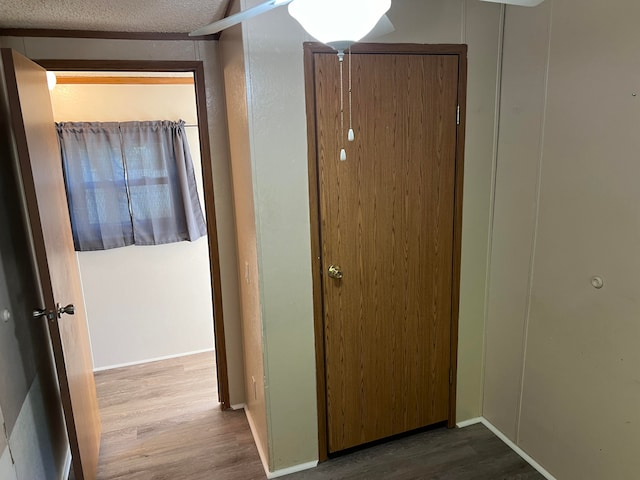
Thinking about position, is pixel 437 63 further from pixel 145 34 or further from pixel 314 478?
pixel 314 478

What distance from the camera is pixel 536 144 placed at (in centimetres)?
201

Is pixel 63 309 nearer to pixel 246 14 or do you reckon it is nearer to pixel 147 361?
pixel 246 14

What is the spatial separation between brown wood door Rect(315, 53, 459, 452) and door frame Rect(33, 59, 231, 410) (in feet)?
2.73

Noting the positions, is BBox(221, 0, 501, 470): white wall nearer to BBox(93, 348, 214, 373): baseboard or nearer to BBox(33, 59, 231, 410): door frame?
BBox(33, 59, 231, 410): door frame

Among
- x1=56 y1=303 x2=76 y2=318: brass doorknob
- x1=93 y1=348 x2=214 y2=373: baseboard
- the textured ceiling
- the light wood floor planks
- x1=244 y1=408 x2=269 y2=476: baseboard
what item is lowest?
the light wood floor planks

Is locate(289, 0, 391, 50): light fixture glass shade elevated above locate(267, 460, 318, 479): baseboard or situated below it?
above

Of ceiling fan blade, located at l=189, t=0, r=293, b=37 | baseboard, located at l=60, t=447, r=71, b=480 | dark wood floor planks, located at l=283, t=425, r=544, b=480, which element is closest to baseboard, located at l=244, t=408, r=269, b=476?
dark wood floor planks, located at l=283, t=425, r=544, b=480

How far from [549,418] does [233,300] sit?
1822mm

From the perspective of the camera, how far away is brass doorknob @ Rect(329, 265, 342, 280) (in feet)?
6.86

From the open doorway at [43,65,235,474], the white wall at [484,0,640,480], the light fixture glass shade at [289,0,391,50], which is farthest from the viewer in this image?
the open doorway at [43,65,235,474]

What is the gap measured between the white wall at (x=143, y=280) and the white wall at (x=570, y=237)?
234 cm

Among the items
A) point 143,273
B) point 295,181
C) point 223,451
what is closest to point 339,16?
point 295,181

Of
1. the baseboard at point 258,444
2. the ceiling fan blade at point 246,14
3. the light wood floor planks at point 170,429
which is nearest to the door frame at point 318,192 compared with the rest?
the baseboard at point 258,444

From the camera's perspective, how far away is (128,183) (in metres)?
3.28
